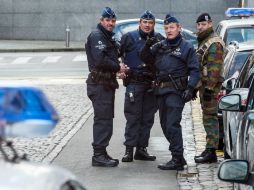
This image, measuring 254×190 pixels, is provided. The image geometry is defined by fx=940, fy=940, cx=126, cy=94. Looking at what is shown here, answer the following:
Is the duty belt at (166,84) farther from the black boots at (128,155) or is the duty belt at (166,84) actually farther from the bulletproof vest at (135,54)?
the black boots at (128,155)

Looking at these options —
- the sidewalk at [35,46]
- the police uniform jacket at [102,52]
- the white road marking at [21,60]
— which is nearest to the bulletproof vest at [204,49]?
the police uniform jacket at [102,52]

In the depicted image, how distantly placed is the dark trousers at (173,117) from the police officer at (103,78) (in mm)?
621

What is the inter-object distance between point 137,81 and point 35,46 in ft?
86.5

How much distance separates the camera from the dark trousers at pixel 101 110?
10789mm

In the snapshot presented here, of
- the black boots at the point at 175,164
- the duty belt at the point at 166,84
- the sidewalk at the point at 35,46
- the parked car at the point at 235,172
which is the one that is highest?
the parked car at the point at 235,172

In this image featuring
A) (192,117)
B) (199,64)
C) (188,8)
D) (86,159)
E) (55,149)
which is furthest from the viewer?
(188,8)

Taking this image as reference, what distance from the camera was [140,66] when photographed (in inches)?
432

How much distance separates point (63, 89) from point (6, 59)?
38.3 ft

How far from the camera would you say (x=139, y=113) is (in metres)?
11.1

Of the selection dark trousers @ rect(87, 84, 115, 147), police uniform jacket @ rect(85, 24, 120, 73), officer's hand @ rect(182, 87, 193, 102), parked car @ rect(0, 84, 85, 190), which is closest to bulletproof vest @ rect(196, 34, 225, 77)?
officer's hand @ rect(182, 87, 193, 102)

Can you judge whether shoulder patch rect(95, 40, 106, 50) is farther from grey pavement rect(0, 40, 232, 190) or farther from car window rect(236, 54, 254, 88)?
car window rect(236, 54, 254, 88)

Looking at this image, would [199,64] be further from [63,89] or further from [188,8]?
[188,8]

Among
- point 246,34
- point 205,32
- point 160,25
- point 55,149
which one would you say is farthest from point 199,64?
point 160,25

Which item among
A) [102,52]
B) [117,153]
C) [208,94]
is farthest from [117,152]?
[102,52]
